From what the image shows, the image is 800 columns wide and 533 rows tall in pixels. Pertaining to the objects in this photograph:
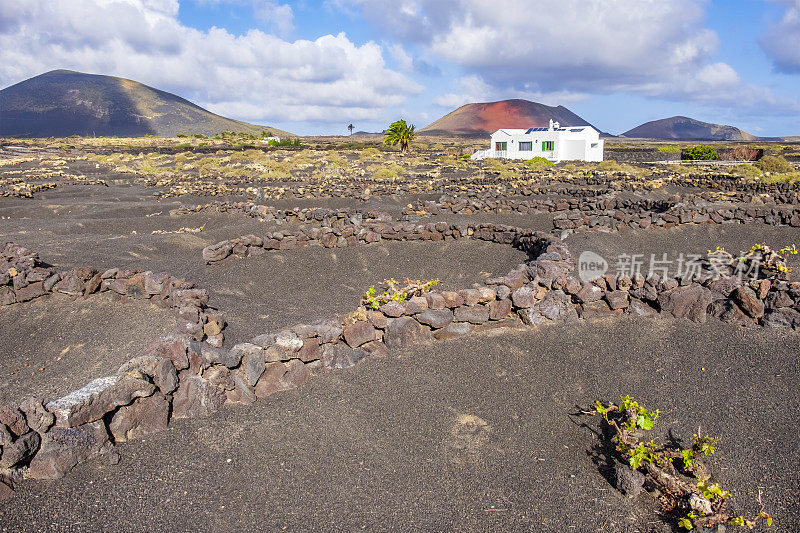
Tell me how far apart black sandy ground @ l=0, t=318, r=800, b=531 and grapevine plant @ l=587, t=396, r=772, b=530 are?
0.21 m

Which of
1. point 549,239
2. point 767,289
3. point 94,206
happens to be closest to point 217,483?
point 767,289

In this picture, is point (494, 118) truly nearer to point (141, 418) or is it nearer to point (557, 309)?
point (557, 309)

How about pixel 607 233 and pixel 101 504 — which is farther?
pixel 607 233

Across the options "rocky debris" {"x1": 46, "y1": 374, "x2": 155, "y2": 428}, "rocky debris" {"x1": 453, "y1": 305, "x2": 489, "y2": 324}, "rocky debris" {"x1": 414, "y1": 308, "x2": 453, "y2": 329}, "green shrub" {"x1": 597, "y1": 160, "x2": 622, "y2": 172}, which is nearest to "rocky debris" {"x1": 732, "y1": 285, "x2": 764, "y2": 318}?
"rocky debris" {"x1": 453, "y1": 305, "x2": 489, "y2": 324}

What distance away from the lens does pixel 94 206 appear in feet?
72.1

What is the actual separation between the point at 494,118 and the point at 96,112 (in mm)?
137351

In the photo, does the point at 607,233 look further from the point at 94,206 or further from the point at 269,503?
the point at 94,206

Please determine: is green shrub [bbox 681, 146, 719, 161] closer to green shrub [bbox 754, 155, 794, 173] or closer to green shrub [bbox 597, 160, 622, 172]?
green shrub [bbox 754, 155, 794, 173]

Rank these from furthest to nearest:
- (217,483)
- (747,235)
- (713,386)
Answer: (747,235), (713,386), (217,483)

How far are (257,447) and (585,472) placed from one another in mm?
3149

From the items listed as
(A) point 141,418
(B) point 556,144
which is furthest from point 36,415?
(B) point 556,144

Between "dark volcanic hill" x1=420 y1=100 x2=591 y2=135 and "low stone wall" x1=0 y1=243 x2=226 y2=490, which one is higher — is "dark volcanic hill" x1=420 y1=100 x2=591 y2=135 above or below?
above

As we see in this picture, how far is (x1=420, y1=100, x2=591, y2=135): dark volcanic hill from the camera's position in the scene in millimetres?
172137

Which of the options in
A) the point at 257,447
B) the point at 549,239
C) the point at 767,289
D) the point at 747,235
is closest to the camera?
the point at 257,447
